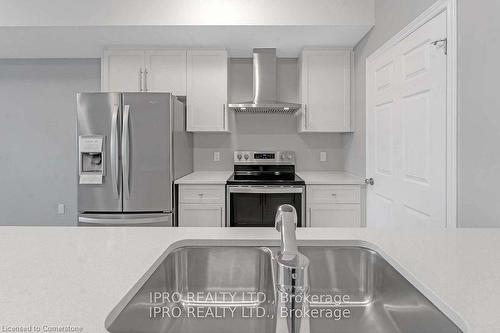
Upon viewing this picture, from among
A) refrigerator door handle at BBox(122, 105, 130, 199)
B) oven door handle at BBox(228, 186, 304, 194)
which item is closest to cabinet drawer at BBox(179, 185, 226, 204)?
oven door handle at BBox(228, 186, 304, 194)

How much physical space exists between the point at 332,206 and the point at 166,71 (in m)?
2.10

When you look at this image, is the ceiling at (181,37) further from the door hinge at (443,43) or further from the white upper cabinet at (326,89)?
the door hinge at (443,43)

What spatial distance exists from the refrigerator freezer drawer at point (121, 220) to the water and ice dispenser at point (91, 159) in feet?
0.98

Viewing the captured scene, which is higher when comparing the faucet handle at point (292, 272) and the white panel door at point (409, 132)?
the white panel door at point (409, 132)

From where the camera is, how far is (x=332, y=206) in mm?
2855

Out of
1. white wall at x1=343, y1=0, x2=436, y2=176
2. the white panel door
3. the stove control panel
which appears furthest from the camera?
the stove control panel

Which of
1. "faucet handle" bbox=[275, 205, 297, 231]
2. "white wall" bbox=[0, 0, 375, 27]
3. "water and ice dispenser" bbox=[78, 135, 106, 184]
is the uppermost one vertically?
"white wall" bbox=[0, 0, 375, 27]

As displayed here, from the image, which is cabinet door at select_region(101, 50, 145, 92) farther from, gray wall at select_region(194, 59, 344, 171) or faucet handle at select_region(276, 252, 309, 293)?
faucet handle at select_region(276, 252, 309, 293)

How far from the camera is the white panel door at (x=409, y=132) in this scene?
1.66 metres

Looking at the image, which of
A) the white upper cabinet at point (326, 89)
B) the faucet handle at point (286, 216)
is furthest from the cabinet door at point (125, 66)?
the faucet handle at point (286, 216)

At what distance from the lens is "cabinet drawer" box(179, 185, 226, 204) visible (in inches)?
112

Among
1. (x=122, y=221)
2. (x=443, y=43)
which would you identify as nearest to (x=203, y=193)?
(x=122, y=221)

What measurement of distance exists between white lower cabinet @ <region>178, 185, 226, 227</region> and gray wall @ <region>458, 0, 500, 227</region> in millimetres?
1862

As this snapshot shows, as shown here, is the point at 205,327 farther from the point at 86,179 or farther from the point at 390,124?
the point at 86,179
